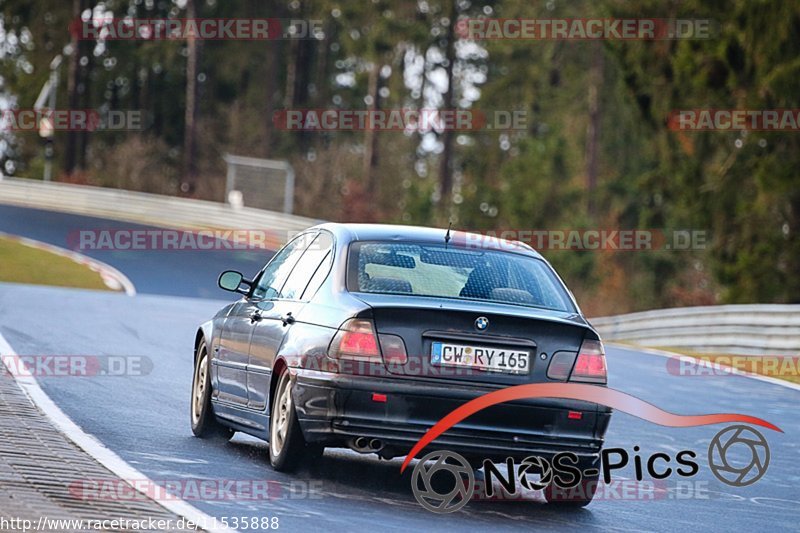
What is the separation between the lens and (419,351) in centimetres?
852

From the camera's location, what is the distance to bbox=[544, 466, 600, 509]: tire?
905 cm

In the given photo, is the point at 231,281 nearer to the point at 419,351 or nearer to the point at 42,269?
the point at 419,351

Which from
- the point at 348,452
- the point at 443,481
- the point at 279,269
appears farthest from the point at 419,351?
the point at 348,452

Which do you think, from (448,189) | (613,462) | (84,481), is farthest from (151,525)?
(448,189)

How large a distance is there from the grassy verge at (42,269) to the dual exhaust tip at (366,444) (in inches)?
954

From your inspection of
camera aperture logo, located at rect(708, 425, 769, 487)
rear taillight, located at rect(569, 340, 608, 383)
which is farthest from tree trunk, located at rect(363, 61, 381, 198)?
rear taillight, located at rect(569, 340, 608, 383)

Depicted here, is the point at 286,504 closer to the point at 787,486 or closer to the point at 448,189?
the point at 787,486

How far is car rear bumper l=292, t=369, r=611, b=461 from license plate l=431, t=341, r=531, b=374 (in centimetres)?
12

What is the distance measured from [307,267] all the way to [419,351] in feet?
5.09

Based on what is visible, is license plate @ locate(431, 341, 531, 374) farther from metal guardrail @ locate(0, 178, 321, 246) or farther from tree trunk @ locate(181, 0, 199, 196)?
tree trunk @ locate(181, 0, 199, 196)

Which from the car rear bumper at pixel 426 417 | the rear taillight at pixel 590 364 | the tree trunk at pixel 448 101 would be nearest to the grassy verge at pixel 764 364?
the rear taillight at pixel 590 364

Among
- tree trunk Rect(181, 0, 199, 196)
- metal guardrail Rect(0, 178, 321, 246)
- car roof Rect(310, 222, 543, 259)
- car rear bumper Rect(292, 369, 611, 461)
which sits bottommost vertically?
car rear bumper Rect(292, 369, 611, 461)

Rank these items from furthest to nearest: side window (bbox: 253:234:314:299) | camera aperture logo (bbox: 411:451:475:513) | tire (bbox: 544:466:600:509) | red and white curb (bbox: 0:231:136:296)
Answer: red and white curb (bbox: 0:231:136:296), side window (bbox: 253:234:314:299), tire (bbox: 544:466:600:509), camera aperture logo (bbox: 411:451:475:513)

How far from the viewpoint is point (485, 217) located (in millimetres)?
60938
